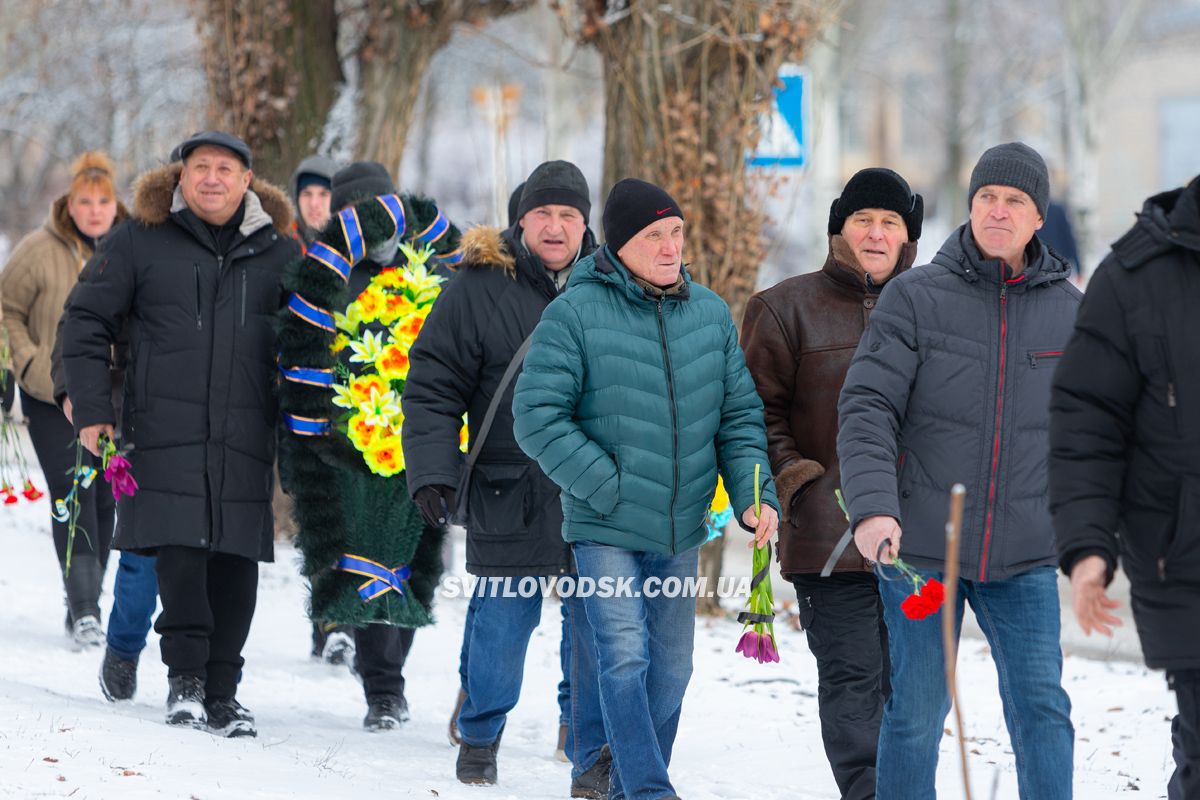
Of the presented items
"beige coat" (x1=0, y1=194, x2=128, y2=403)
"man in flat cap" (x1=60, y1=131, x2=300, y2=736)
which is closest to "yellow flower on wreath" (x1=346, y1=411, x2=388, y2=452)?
"man in flat cap" (x1=60, y1=131, x2=300, y2=736)

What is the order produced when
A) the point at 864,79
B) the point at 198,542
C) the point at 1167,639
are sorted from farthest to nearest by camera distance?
the point at 864,79
the point at 198,542
the point at 1167,639

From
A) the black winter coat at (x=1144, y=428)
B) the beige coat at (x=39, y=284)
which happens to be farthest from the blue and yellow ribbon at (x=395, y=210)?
the black winter coat at (x=1144, y=428)

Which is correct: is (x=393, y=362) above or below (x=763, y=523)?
above

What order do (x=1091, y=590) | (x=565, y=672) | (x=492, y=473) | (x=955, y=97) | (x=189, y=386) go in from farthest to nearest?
(x=955, y=97) → (x=189, y=386) → (x=565, y=672) → (x=492, y=473) → (x=1091, y=590)

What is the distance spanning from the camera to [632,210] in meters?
5.10

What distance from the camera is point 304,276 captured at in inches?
244

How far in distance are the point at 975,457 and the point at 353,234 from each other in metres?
2.79

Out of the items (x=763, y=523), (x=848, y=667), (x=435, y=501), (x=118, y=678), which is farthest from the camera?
(x=118, y=678)

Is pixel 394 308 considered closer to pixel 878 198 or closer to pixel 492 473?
pixel 492 473

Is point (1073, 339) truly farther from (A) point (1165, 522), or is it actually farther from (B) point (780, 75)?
(B) point (780, 75)

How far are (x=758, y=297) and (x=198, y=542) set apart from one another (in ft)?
6.98

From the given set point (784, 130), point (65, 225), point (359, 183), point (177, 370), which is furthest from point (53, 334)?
point (784, 130)

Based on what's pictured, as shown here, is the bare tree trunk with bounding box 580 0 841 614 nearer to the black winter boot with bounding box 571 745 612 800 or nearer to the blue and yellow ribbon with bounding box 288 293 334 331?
the blue and yellow ribbon with bounding box 288 293 334 331

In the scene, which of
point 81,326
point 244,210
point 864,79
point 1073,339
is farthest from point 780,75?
point 864,79
